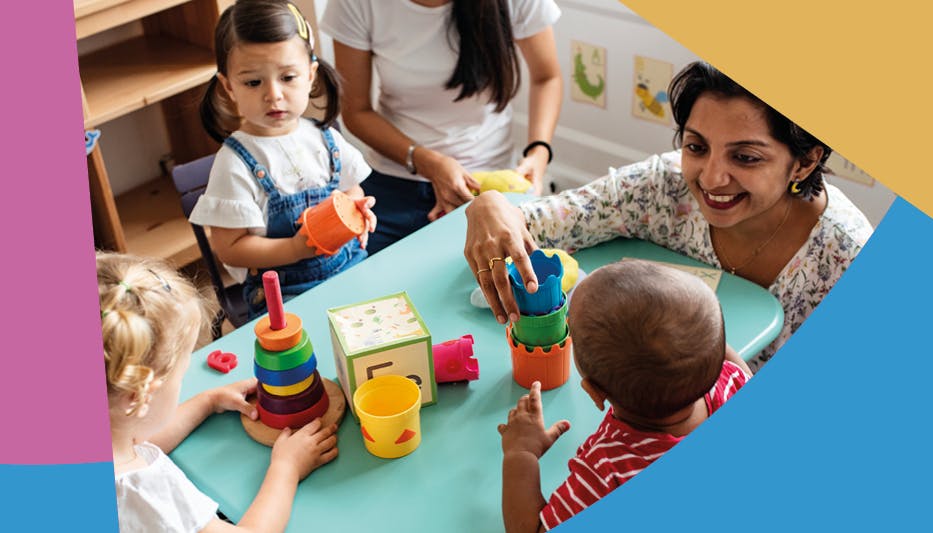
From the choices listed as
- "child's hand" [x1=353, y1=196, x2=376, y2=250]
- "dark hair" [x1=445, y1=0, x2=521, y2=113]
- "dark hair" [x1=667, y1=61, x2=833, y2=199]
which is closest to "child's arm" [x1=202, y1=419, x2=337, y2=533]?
"child's hand" [x1=353, y1=196, x2=376, y2=250]

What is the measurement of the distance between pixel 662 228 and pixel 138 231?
1.70m

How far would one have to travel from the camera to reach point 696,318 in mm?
901

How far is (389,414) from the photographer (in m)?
1.07

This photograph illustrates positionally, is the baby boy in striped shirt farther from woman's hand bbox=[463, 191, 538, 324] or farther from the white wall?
the white wall

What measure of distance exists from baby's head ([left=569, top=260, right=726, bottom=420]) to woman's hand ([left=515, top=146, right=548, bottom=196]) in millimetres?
1010

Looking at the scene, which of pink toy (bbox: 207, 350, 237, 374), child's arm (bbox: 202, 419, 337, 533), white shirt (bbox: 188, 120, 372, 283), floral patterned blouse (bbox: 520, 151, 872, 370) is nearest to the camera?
child's arm (bbox: 202, 419, 337, 533)

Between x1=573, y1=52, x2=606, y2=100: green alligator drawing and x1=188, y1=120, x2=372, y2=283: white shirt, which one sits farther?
x1=573, y1=52, x2=606, y2=100: green alligator drawing

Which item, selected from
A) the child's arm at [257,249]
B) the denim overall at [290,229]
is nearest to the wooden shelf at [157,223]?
the denim overall at [290,229]

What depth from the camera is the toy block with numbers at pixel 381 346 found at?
1069 millimetres

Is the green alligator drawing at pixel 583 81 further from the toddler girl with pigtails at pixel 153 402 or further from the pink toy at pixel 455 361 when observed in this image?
the toddler girl with pigtails at pixel 153 402

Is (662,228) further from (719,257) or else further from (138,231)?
(138,231)

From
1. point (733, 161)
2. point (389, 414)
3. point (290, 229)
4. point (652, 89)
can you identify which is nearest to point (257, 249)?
point (290, 229)

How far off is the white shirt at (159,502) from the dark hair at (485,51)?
122 centimetres

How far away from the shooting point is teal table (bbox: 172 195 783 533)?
977 mm
